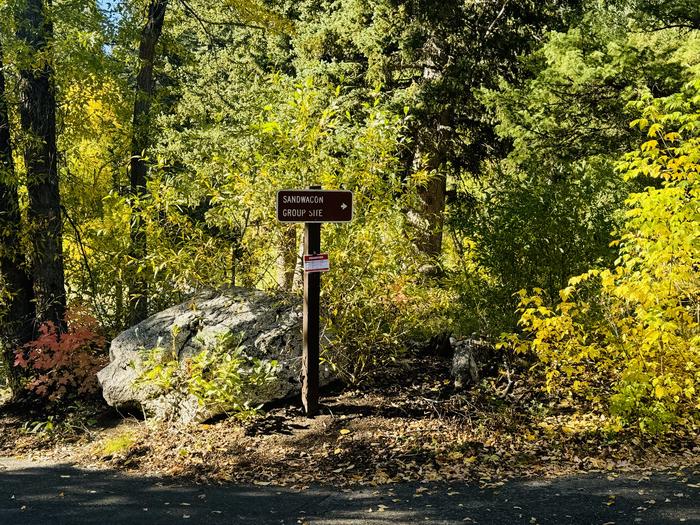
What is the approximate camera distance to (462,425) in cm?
629

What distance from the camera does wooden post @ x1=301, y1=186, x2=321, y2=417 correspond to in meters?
6.45

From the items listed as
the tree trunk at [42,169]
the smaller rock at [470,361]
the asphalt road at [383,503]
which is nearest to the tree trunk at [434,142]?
the smaller rock at [470,361]

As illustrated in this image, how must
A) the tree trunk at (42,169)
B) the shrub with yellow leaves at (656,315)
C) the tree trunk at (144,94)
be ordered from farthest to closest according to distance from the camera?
the tree trunk at (144,94)
the tree trunk at (42,169)
the shrub with yellow leaves at (656,315)

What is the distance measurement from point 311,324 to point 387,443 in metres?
1.27

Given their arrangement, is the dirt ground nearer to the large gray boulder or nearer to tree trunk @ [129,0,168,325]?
the large gray boulder

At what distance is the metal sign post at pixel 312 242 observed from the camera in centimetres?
627

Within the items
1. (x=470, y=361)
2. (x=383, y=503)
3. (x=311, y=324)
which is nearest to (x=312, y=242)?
(x=311, y=324)

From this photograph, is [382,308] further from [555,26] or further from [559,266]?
[555,26]

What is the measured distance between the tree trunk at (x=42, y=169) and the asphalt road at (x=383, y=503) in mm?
3743

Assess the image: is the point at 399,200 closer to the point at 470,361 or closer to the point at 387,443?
the point at 470,361

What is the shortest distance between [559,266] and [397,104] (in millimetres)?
5329

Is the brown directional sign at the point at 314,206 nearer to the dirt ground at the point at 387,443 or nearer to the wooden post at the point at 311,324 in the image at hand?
the wooden post at the point at 311,324

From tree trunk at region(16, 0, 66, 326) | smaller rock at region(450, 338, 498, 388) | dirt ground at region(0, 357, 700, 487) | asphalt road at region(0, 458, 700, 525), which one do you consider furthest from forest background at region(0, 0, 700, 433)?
asphalt road at region(0, 458, 700, 525)

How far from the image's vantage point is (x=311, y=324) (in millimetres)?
6461
